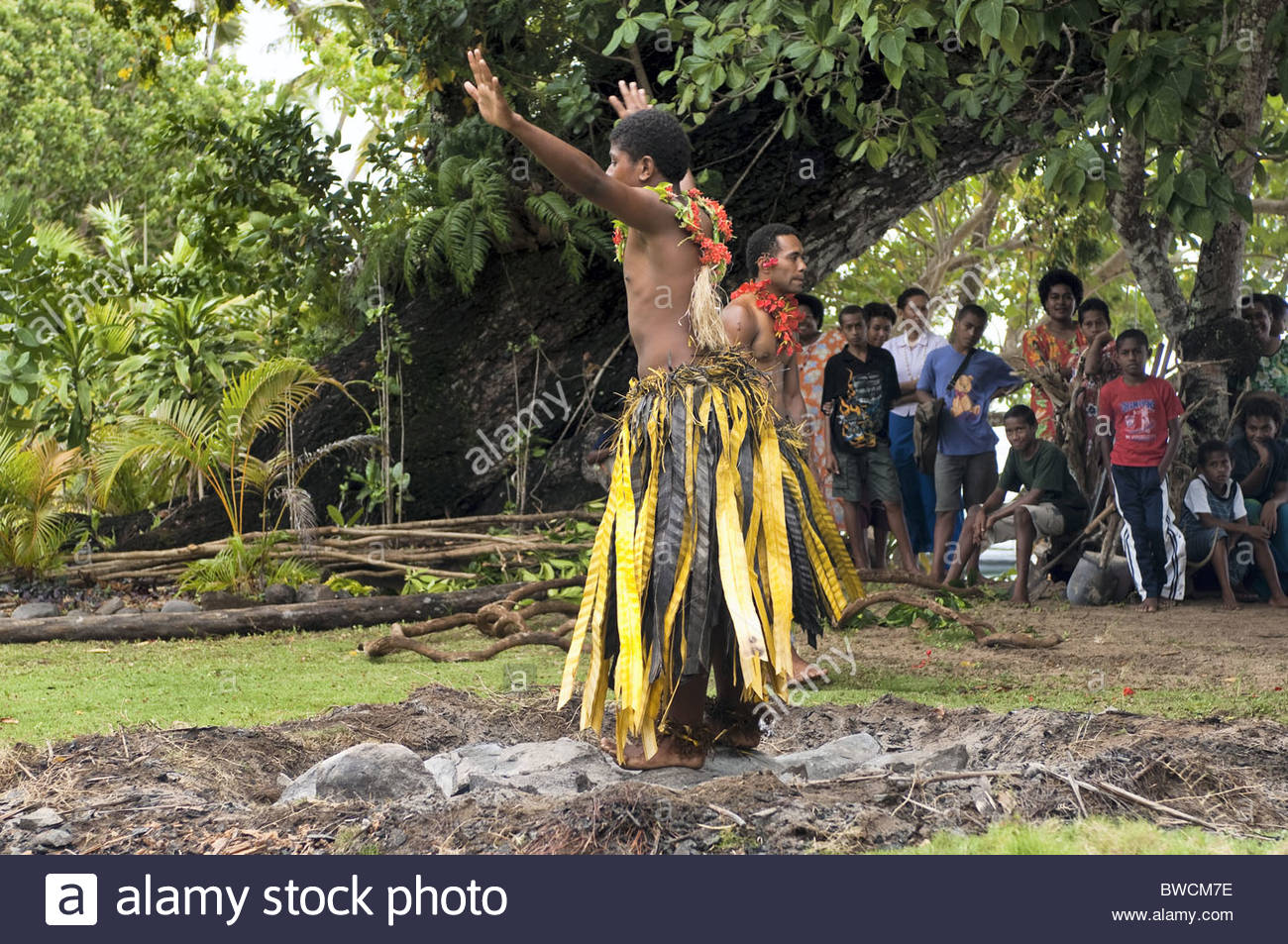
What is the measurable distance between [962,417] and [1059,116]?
243cm

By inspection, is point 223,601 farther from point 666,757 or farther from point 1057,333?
point 1057,333

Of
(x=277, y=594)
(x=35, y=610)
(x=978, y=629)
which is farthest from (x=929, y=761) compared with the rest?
(x=35, y=610)

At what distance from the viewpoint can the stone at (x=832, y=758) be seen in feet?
12.3

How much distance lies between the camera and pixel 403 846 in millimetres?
2881

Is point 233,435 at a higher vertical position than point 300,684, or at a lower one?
higher

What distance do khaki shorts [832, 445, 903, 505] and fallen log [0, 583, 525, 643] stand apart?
234 centimetres

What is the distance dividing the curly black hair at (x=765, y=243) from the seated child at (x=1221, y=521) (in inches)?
173

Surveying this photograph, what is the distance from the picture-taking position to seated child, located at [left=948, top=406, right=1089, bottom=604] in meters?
8.20

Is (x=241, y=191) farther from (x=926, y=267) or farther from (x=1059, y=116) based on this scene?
(x=926, y=267)

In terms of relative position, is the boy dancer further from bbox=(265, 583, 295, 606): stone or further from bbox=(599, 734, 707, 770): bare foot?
bbox=(265, 583, 295, 606): stone

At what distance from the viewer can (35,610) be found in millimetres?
7629

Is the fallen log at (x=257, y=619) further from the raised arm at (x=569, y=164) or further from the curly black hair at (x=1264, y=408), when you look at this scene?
the curly black hair at (x=1264, y=408)

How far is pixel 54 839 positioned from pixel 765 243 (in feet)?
8.77
